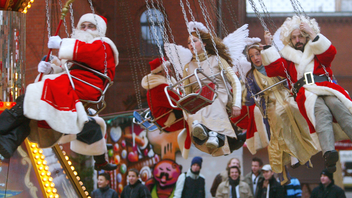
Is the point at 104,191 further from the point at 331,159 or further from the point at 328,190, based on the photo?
the point at 331,159

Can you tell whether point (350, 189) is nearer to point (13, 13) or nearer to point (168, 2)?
point (168, 2)

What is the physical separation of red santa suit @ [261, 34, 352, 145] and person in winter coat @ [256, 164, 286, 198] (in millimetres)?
2743

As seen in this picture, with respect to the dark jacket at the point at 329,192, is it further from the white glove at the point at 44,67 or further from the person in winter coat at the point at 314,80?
the white glove at the point at 44,67

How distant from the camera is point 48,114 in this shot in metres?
4.69

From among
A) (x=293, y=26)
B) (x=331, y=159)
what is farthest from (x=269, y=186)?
(x=331, y=159)

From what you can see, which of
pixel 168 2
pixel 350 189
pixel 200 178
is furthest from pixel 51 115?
pixel 350 189

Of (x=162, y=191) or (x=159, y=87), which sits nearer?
(x=159, y=87)

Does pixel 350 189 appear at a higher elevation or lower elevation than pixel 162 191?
lower

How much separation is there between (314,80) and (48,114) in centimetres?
310

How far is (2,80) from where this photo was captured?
5883 mm

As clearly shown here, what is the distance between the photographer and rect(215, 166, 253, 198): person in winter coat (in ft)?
28.6

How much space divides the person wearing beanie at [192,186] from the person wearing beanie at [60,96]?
327 centimetres

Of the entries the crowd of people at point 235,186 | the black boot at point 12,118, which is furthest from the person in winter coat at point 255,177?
the black boot at point 12,118

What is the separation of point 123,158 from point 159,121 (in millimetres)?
6386
